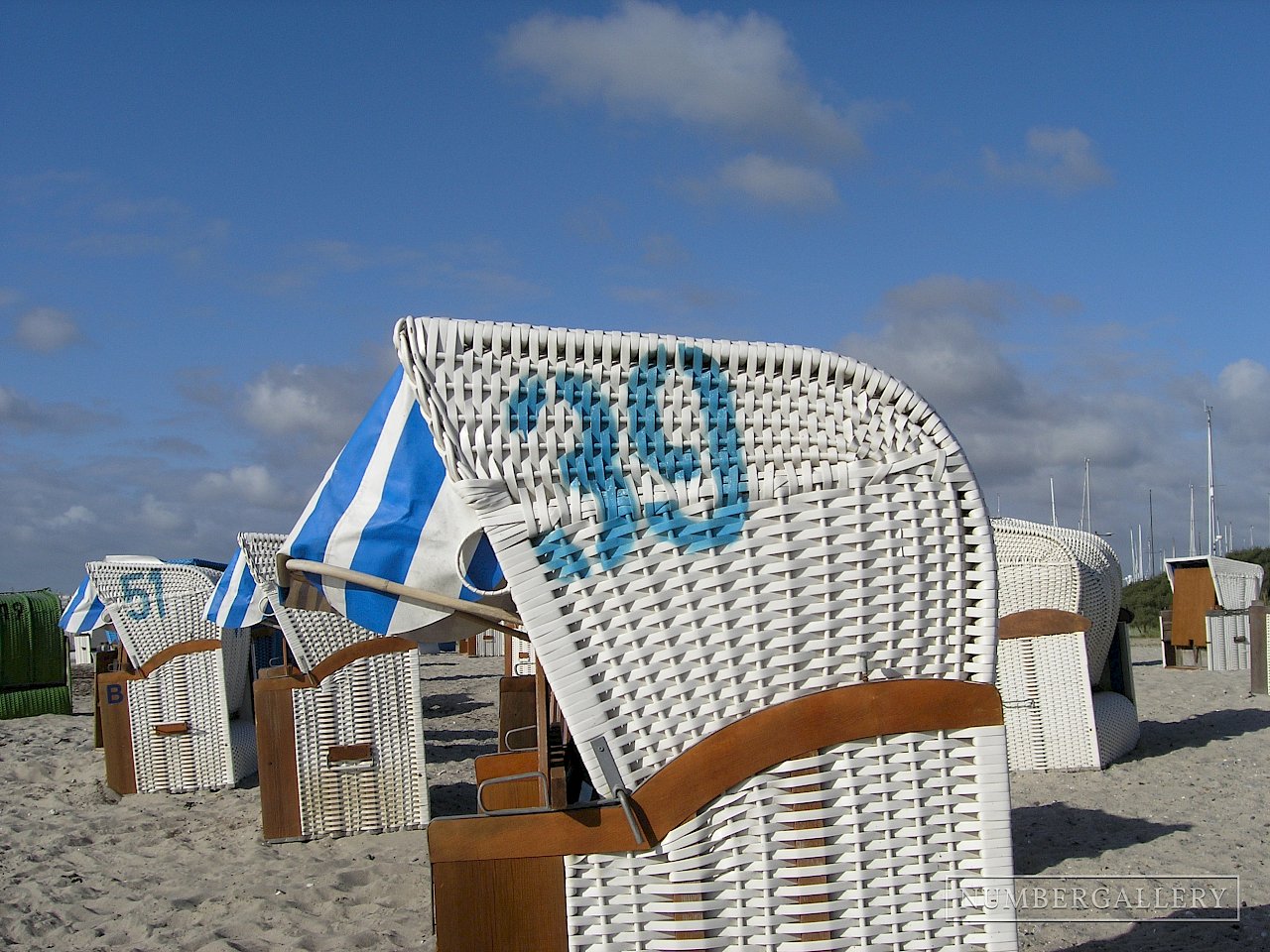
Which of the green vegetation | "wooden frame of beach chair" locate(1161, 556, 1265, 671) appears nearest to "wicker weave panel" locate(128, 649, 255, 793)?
"wooden frame of beach chair" locate(1161, 556, 1265, 671)

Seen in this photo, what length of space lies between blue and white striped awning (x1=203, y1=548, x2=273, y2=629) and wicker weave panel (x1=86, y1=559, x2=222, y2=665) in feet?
5.60

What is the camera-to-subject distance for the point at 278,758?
26.3ft

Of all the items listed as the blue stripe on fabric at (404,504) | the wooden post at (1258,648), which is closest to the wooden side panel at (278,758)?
the blue stripe on fabric at (404,504)

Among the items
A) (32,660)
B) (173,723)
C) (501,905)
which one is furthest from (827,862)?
(32,660)

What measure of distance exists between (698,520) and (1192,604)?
67.8 ft

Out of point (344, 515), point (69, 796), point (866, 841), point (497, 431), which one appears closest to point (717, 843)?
point (866, 841)

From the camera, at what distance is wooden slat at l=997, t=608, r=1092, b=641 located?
31.3 ft

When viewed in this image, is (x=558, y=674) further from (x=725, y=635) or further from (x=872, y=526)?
(x=872, y=526)

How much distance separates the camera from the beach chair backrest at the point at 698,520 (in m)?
2.62

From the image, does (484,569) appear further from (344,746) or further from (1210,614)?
(1210,614)

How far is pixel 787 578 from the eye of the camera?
2.69m

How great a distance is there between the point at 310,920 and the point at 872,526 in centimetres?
486

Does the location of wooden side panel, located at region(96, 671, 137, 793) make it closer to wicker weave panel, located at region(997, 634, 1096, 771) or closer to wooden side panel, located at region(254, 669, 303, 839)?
wooden side panel, located at region(254, 669, 303, 839)

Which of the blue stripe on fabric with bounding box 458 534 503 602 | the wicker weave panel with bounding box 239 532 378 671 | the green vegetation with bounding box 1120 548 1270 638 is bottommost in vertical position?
the green vegetation with bounding box 1120 548 1270 638
